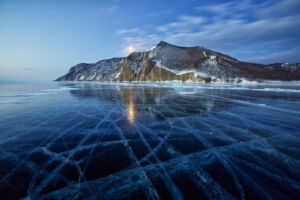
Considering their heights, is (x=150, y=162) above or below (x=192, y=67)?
below

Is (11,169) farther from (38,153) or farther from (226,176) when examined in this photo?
(226,176)

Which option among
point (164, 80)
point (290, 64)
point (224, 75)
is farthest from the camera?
point (290, 64)

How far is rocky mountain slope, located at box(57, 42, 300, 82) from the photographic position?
65.1 m

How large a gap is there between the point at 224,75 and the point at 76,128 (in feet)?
244

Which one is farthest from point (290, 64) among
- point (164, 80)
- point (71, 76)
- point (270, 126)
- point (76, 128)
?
point (71, 76)

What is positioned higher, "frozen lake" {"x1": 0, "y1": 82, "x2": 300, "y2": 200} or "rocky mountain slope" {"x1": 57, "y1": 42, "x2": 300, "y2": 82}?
"rocky mountain slope" {"x1": 57, "y1": 42, "x2": 300, "y2": 82}

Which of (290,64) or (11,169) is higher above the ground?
(290,64)

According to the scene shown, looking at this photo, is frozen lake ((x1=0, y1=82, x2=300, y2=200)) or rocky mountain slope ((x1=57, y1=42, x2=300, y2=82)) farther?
rocky mountain slope ((x1=57, y1=42, x2=300, y2=82))

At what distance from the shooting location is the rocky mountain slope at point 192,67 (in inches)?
2564

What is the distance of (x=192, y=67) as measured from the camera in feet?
238

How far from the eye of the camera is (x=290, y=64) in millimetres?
87875

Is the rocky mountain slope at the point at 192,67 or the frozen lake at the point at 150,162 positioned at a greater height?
the rocky mountain slope at the point at 192,67

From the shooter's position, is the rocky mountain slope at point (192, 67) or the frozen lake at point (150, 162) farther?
the rocky mountain slope at point (192, 67)

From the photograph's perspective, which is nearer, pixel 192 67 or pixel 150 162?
pixel 150 162
